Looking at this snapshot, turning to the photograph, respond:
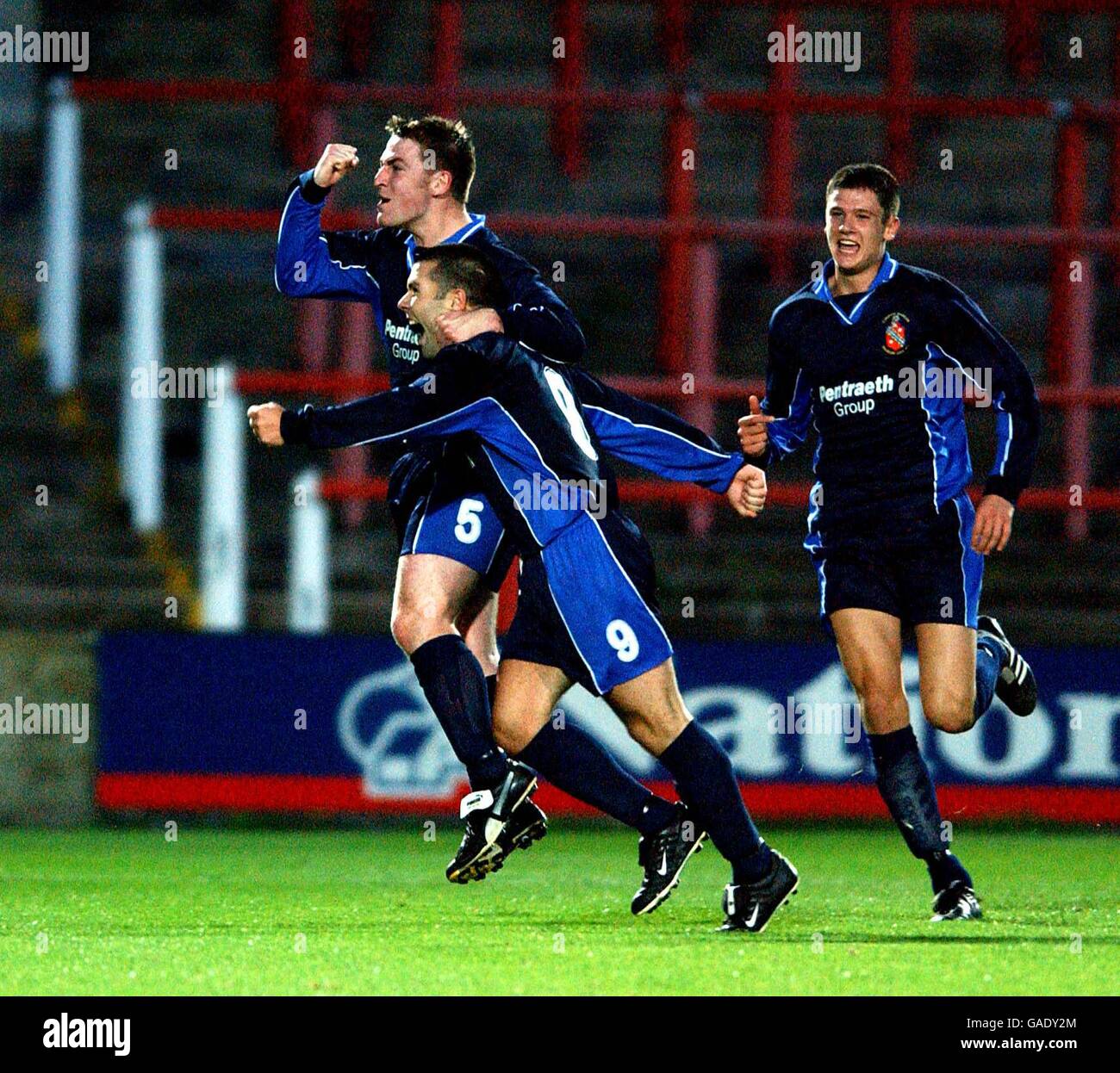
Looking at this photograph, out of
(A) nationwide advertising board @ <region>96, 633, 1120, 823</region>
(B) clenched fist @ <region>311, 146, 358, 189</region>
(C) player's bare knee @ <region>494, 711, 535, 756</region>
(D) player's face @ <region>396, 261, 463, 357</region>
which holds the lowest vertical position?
(A) nationwide advertising board @ <region>96, 633, 1120, 823</region>

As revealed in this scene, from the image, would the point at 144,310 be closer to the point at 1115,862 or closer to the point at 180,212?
the point at 180,212

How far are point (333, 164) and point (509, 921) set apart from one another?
79.4 inches

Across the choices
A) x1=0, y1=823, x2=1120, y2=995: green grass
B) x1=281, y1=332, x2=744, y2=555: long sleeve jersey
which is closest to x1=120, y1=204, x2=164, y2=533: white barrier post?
x1=0, y1=823, x2=1120, y2=995: green grass

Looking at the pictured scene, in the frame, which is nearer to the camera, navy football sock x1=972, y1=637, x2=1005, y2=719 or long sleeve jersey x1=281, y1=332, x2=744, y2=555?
long sleeve jersey x1=281, y1=332, x2=744, y2=555

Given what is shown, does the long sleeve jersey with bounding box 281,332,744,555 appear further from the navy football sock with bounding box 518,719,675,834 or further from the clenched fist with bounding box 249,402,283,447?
the navy football sock with bounding box 518,719,675,834

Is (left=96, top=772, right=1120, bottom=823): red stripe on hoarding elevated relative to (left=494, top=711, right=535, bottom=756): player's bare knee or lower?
lower

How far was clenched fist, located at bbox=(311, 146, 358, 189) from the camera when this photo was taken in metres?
6.54

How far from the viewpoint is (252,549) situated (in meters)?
11.0

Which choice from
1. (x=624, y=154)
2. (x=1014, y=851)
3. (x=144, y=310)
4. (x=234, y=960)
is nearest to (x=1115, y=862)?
(x=1014, y=851)

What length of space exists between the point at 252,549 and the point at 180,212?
170cm

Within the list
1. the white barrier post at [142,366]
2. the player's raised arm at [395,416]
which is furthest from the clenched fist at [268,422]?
the white barrier post at [142,366]

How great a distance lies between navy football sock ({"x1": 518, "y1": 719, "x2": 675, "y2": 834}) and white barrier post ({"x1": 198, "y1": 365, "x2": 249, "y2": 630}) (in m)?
3.28

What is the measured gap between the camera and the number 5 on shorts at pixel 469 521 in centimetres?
632

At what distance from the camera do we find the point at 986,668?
6742 mm
